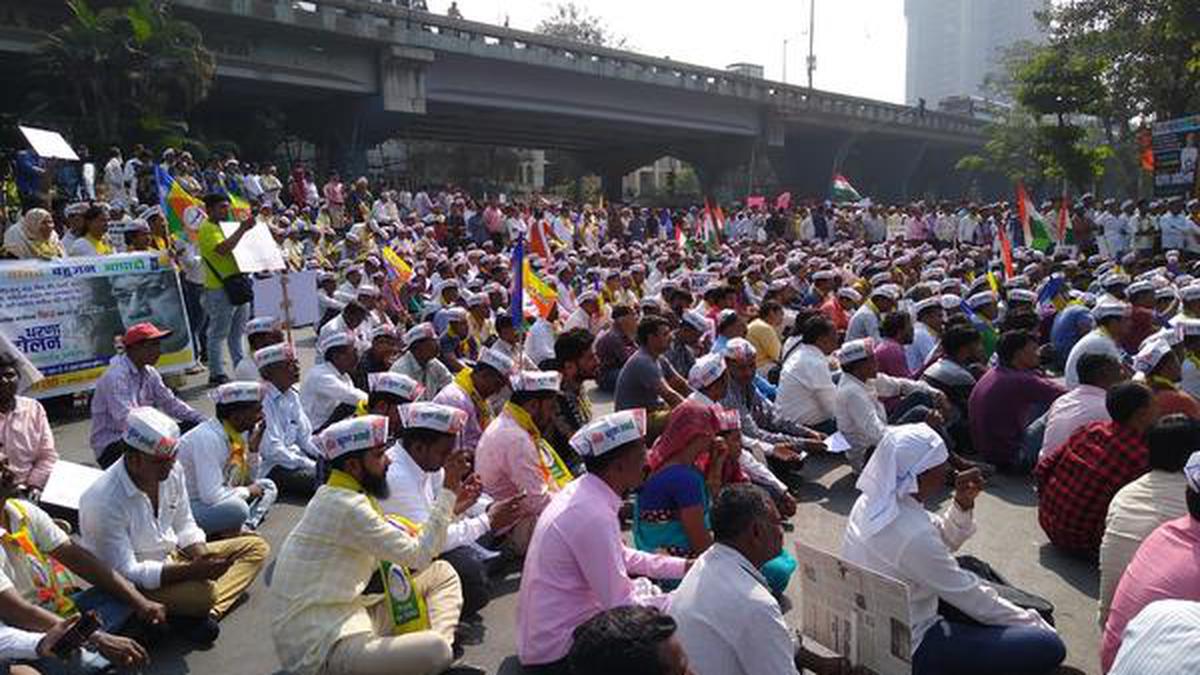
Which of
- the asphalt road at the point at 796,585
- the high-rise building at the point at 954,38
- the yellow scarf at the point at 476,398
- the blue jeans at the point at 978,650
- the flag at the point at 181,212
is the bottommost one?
the asphalt road at the point at 796,585

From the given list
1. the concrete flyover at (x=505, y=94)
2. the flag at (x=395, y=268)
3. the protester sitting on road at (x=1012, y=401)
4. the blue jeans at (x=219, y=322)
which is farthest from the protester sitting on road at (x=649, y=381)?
the concrete flyover at (x=505, y=94)

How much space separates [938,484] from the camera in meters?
4.07

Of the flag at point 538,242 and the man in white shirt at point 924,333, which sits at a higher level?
the flag at point 538,242

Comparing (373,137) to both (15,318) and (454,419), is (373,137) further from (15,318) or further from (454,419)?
(454,419)

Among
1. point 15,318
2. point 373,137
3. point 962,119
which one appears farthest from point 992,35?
point 15,318

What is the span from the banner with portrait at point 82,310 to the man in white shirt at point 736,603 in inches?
294

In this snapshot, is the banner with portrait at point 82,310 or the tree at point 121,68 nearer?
the banner with portrait at point 82,310

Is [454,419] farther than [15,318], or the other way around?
[15,318]

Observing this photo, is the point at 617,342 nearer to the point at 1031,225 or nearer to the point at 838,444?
the point at 838,444

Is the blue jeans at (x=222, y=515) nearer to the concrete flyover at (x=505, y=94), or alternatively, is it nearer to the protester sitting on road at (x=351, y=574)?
the protester sitting on road at (x=351, y=574)

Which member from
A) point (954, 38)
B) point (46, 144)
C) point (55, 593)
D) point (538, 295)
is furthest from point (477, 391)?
point (954, 38)

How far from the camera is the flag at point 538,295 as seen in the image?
38.3ft

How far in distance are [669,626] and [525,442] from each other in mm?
3188

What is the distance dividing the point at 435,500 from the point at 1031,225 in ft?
53.1
